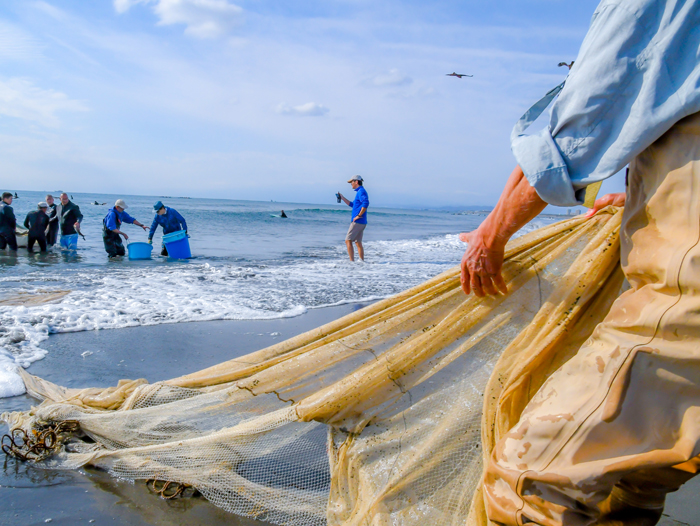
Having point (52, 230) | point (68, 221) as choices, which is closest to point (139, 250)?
point (68, 221)

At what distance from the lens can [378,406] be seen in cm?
207

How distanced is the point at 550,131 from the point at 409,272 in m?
10.3

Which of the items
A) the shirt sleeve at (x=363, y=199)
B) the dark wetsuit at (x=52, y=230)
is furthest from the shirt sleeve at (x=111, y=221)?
the shirt sleeve at (x=363, y=199)

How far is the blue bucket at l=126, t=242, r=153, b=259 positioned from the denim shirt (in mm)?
13822

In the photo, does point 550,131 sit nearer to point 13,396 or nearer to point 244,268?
point 13,396

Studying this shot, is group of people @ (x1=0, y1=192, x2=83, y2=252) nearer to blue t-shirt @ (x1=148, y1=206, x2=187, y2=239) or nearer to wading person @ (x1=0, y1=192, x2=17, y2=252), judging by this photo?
wading person @ (x1=0, y1=192, x2=17, y2=252)

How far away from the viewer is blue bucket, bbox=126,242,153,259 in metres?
13.5

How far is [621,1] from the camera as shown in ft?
3.88

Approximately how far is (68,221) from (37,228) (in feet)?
3.53

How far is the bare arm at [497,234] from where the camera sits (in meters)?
1.49

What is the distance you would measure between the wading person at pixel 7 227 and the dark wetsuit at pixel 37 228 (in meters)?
0.39

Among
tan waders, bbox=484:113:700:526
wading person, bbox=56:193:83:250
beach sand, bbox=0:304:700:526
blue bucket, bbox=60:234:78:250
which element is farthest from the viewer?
blue bucket, bbox=60:234:78:250

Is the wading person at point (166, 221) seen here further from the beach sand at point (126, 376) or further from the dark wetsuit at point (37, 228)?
the beach sand at point (126, 376)

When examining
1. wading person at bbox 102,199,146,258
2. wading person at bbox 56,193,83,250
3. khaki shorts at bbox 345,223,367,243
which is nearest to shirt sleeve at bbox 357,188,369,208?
khaki shorts at bbox 345,223,367,243
